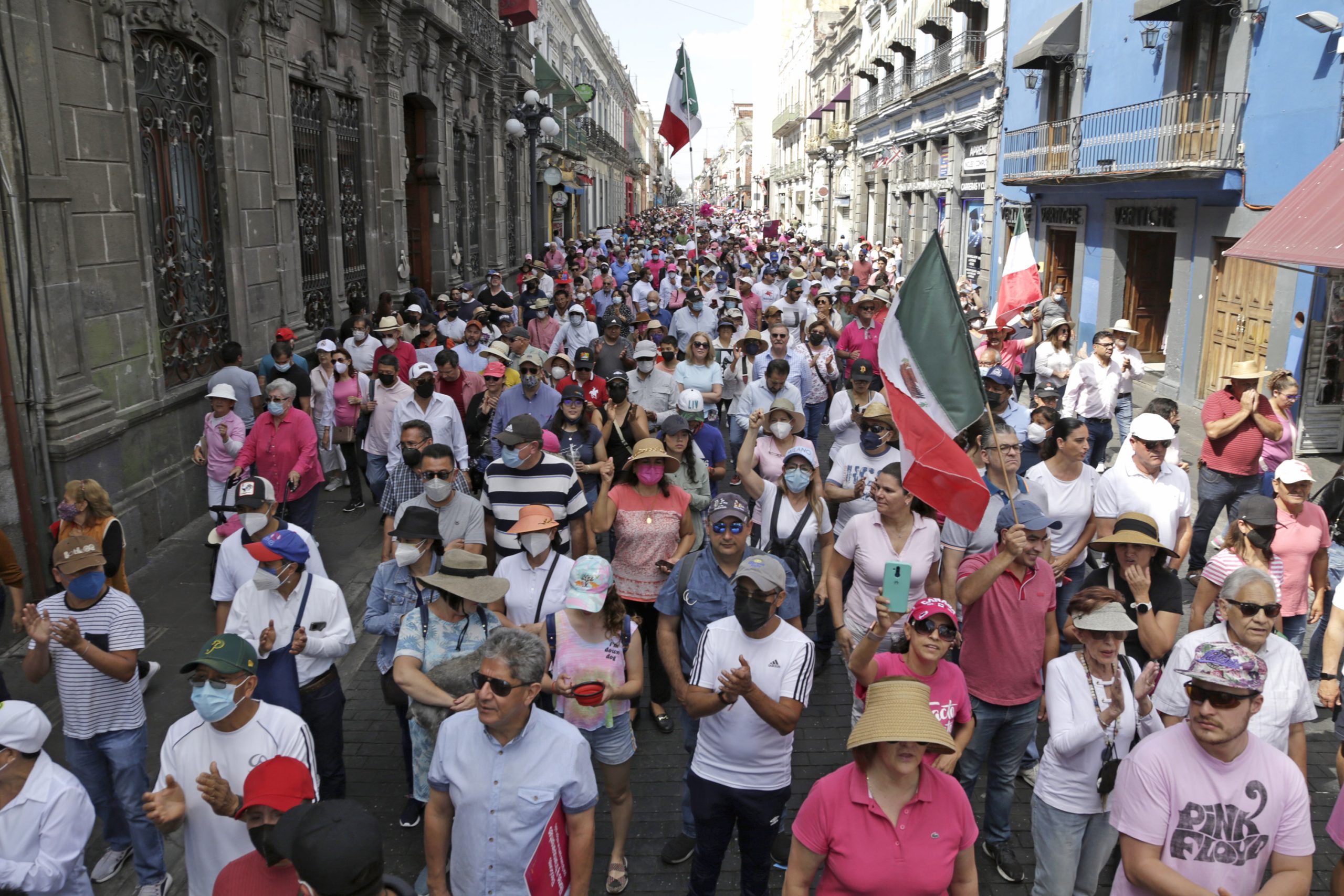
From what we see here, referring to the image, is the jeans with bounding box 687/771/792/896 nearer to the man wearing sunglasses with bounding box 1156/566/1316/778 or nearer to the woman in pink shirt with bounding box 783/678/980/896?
the woman in pink shirt with bounding box 783/678/980/896

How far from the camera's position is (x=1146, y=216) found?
58.9 feet

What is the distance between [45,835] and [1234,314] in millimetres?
15553

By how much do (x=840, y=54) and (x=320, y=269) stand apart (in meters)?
41.3

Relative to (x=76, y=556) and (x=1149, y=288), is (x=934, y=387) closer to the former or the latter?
(x=76, y=556)


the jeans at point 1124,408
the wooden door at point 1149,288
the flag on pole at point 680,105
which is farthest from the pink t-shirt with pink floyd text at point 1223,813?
the flag on pole at point 680,105

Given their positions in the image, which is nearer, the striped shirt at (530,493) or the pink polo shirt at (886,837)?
the pink polo shirt at (886,837)

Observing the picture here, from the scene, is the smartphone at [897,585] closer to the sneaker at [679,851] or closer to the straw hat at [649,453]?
the sneaker at [679,851]

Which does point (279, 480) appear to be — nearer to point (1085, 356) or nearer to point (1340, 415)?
point (1085, 356)

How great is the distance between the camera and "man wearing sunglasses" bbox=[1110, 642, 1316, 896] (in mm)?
3184

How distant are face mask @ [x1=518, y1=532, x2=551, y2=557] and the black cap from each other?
2.23 meters

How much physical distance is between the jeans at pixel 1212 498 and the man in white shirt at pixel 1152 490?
201 centimetres

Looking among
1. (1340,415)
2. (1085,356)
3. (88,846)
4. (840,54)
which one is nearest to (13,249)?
(88,846)

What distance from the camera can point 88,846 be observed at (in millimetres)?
4898

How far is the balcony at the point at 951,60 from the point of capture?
26533 millimetres
